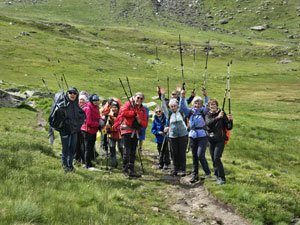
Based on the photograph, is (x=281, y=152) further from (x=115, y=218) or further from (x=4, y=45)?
(x=4, y=45)

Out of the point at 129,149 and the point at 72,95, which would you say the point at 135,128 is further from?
the point at 72,95

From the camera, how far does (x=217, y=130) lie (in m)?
10.3

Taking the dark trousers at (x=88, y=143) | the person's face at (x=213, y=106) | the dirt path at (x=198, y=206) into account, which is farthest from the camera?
the dark trousers at (x=88, y=143)

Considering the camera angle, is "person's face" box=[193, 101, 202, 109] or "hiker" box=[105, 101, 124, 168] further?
"hiker" box=[105, 101, 124, 168]

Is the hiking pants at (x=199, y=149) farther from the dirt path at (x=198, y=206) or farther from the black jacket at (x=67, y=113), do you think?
the black jacket at (x=67, y=113)

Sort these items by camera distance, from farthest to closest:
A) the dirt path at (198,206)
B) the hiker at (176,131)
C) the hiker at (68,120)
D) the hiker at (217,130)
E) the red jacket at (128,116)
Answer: the hiker at (176,131) → the red jacket at (128,116) → the hiker at (217,130) → the hiker at (68,120) → the dirt path at (198,206)

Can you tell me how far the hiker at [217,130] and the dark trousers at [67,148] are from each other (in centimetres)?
537

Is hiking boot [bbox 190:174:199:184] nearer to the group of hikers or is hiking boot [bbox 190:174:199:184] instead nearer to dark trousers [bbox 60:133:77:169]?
the group of hikers

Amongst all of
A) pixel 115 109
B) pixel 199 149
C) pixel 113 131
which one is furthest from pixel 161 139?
pixel 199 149

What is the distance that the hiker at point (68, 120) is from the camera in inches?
370

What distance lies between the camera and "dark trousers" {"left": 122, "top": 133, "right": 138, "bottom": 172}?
36.6 ft

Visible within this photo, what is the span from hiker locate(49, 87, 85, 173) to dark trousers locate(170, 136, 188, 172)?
4.28 m

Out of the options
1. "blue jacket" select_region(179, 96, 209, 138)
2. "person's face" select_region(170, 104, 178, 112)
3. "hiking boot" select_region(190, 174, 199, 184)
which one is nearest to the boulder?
"person's face" select_region(170, 104, 178, 112)

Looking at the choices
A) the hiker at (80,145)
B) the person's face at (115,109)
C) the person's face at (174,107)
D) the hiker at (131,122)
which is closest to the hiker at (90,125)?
the hiker at (80,145)
